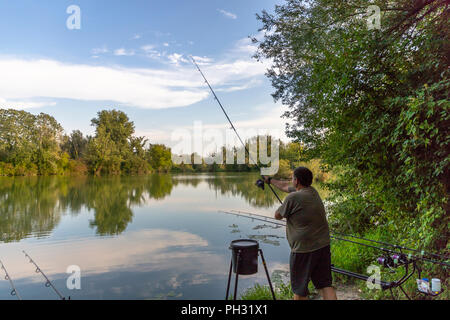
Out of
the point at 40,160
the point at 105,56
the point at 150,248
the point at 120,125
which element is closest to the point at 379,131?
the point at 150,248

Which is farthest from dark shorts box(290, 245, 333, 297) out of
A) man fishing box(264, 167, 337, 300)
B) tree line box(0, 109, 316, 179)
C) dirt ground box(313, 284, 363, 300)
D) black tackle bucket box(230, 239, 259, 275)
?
tree line box(0, 109, 316, 179)

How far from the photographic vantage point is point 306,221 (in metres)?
2.62

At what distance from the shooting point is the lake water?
5.65m

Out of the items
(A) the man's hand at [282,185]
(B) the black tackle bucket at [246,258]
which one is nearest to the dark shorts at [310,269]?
(B) the black tackle bucket at [246,258]

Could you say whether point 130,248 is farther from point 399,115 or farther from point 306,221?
point 399,115

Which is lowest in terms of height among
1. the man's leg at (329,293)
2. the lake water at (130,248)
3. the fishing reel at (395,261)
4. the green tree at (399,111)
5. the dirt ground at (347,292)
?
the lake water at (130,248)

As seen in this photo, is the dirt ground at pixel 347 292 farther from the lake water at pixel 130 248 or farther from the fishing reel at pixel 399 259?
the lake water at pixel 130 248

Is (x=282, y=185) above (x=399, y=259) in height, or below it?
above

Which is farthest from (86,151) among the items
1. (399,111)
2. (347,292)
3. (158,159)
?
(399,111)

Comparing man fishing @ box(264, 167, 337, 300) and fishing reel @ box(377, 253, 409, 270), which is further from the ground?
man fishing @ box(264, 167, 337, 300)

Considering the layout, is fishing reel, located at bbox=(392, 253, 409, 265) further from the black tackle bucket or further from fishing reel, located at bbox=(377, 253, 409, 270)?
the black tackle bucket

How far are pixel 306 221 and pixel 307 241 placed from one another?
185 millimetres

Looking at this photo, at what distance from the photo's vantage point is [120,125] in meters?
53.7

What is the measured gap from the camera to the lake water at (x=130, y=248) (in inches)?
222
